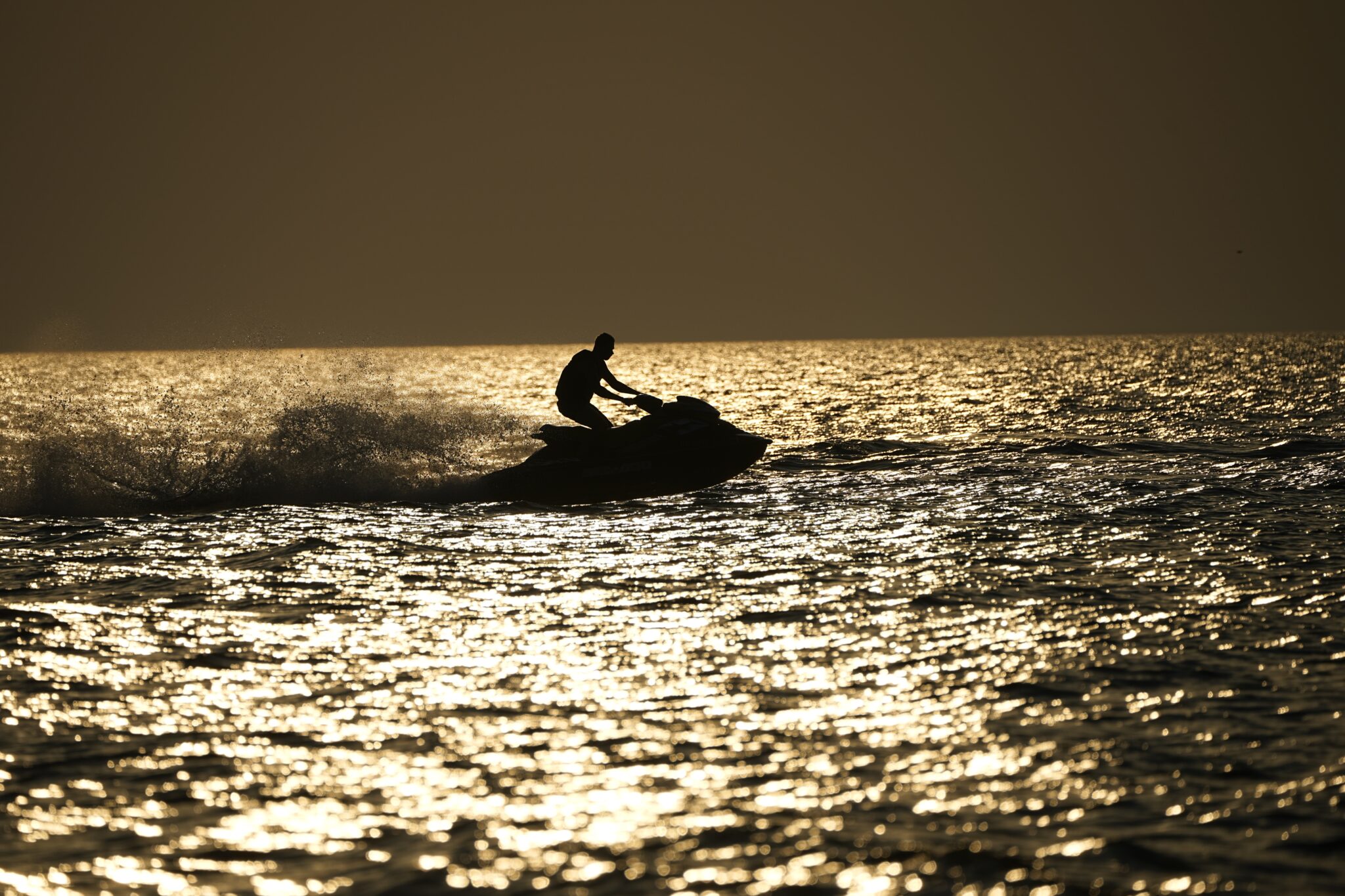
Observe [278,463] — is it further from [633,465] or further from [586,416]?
[633,465]

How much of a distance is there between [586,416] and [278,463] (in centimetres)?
838

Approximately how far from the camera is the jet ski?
20.7m

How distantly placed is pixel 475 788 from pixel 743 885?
1874 millimetres

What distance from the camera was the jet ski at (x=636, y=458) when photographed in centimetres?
2066

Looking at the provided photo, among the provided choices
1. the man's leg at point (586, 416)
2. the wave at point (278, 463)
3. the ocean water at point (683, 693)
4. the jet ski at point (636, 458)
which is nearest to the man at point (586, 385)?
the man's leg at point (586, 416)

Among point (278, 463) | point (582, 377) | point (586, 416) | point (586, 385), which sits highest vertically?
point (582, 377)

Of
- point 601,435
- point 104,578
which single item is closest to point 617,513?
point 601,435

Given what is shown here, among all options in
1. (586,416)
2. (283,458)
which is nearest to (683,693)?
(586,416)

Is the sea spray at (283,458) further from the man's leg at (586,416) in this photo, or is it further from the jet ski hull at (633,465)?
the man's leg at (586,416)

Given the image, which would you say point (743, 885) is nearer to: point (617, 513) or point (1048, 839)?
point (1048, 839)

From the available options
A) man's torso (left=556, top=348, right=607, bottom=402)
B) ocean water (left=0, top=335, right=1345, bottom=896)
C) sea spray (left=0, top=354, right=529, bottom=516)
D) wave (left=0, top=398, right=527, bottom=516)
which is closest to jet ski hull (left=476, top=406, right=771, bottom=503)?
ocean water (left=0, top=335, right=1345, bottom=896)

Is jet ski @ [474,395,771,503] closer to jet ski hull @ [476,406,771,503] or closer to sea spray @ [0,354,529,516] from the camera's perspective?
jet ski hull @ [476,406,771,503]

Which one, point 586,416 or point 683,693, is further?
point 586,416

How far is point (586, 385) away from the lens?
20344 mm
